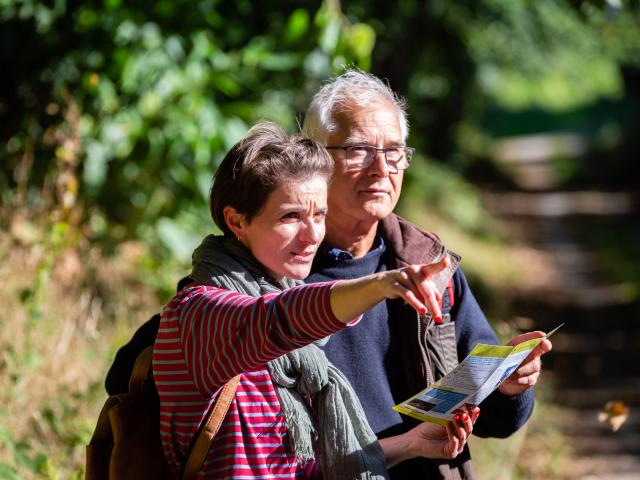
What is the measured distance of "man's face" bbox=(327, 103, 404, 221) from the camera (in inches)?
111

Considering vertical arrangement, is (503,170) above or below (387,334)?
below

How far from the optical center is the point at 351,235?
9.40 feet

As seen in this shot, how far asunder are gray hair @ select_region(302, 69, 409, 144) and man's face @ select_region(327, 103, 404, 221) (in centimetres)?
2

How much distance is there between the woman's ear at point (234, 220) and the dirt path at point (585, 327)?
2.91m

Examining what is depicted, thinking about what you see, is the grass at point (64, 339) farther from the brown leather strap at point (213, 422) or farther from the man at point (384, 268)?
the brown leather strap at point (213, 422)

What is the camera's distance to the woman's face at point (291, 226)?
2.27 meters

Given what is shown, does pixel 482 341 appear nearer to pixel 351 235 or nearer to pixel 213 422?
pixel 351 235

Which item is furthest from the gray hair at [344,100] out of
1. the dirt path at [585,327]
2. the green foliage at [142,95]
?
the green foliage at [142,95]

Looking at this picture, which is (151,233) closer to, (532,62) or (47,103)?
(47,103)

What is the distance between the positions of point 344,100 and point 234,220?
0.67 meters

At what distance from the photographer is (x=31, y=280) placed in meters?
4.68

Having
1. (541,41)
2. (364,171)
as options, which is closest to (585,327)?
(541,41)

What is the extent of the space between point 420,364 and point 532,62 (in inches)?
760

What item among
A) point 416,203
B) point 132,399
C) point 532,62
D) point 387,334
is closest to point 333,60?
point 387,334
